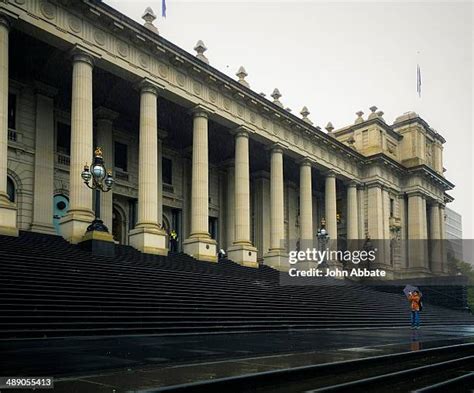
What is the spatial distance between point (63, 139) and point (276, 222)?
1462 cm

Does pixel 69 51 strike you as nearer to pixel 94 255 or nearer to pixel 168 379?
pixel 94 255

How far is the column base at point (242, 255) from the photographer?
31312 mm

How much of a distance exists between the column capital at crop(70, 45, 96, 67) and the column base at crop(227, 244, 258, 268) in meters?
13.7

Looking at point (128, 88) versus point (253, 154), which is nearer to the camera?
point (128, 88)

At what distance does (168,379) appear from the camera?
661 centimetres

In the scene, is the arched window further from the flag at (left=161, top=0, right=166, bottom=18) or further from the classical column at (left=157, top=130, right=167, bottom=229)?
the flag at (left=161, top=0, right=166, bottom=18)

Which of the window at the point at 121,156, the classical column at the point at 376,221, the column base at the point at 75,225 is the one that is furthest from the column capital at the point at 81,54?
the classical column at the point at 376,221

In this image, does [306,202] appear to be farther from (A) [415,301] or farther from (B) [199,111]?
(A) [415,301]

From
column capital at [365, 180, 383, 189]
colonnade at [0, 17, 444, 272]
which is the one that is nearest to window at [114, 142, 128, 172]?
colonnade at [0, 17, 444, 272]

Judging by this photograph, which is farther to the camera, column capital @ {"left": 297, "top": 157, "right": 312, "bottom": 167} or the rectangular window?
the rectangular window

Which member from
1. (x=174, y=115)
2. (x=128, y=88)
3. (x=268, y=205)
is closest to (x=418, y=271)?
(x=268, y=205)

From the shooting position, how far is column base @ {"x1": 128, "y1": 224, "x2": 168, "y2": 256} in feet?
81.6

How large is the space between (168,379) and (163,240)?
19.3m

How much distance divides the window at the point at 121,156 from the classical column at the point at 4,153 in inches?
481
